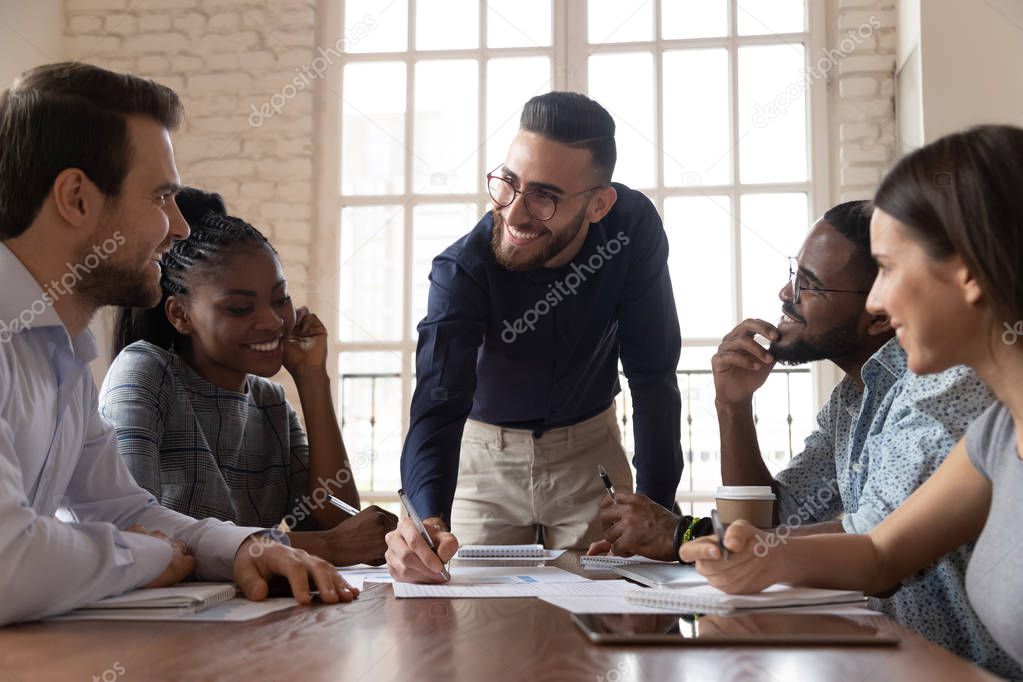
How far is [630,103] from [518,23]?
593mm

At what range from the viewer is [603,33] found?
13.4 ft

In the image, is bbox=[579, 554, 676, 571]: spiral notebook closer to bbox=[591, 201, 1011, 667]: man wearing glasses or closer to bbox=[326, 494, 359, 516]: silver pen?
bbox=[591, 201, 1011, 667]: man wearing glasses

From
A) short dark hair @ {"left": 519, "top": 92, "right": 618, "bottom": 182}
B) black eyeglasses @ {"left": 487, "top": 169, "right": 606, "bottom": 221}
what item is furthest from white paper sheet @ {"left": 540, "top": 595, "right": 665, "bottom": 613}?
short dark hair @ {"left": 519, "top": 92, "right": 618, "bottom": 182}

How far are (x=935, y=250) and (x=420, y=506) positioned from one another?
1027mm

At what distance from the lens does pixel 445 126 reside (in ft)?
13.6

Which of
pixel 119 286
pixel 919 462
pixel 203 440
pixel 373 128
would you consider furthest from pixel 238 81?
pixel 919 462

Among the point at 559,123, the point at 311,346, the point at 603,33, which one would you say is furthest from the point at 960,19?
the point at 311,346

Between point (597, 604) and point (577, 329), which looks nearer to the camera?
point (597, 604)

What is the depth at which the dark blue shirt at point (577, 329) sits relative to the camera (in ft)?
6.76

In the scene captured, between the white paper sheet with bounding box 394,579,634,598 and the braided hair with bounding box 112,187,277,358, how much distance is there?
0.91 meters

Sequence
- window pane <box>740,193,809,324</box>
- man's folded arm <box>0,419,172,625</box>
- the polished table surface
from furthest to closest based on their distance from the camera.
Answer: window pane <box>740,193,809,324</box>, man's folded arm <box>0,419,172,625</box>, the polished table surface

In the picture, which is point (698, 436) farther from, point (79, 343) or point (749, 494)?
point (79, 343)

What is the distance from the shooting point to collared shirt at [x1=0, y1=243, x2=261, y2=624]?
965 millimetres

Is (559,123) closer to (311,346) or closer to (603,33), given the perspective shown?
(311,346)
